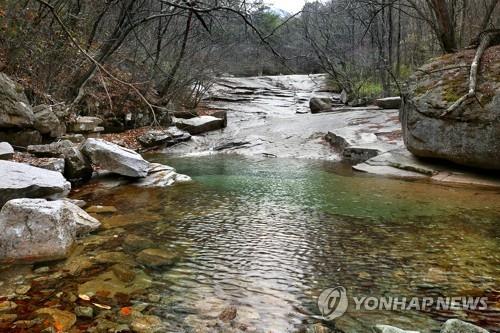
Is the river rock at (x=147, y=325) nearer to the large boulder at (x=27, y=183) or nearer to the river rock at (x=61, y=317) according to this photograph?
the river rock at (x=61, y=317)

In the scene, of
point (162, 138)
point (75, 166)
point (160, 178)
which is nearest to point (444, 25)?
point (160, 178)

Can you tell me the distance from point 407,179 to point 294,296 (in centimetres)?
529

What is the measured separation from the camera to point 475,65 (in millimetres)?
7543

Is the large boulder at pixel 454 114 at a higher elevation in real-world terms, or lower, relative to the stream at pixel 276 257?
higher

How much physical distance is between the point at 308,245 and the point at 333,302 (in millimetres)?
1242

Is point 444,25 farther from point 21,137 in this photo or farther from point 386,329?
point 386,329

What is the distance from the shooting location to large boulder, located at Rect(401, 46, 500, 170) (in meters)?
6.96

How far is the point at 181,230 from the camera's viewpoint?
15.7ft

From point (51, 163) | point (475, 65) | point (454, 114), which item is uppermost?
point (475, 65)

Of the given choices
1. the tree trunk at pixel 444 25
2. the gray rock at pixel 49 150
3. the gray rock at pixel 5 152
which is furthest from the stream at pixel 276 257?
the tree trunk at pixel 444 25

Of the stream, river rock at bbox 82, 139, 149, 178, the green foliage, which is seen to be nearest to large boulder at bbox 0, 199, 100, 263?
the stream

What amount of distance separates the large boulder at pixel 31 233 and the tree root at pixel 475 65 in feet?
21.1

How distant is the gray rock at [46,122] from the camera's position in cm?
852

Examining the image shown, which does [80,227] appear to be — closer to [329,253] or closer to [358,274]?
[329,253]
